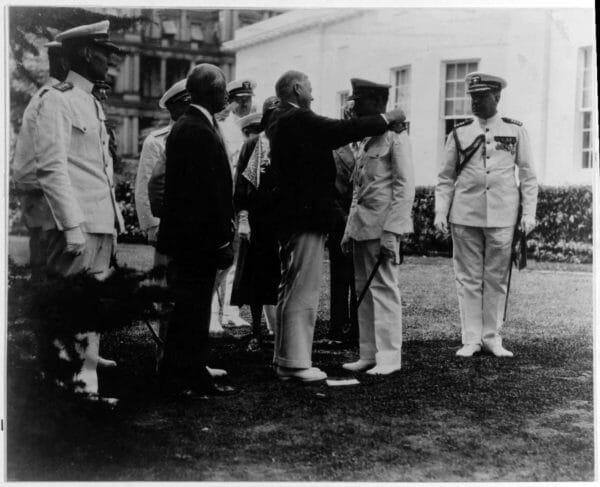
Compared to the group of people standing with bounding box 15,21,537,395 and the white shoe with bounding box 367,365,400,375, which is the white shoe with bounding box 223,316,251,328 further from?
the white shoe with bounding box 367,365,400,375

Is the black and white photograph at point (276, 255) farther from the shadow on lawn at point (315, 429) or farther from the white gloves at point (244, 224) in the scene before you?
the white gloves at point (244, 224)

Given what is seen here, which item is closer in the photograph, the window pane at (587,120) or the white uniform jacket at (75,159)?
the white uniform jacket at (75,159)

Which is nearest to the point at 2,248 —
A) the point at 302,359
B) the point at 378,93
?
the point at 302,359

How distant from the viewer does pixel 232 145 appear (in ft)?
21.0

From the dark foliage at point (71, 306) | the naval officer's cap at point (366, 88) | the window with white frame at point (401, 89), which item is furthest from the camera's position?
the window with white frame at point (401, 89)

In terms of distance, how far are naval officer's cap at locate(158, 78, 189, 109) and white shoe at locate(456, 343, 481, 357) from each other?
2.42 m

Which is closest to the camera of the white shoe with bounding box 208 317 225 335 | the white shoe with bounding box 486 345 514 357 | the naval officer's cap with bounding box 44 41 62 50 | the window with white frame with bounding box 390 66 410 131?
the naval officer's cap with bounding box 44 41 62 50

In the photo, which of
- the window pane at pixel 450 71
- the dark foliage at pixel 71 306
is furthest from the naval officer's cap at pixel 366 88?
the window pane at pixel 450 71

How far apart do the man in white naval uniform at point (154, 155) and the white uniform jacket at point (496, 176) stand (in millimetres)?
1934

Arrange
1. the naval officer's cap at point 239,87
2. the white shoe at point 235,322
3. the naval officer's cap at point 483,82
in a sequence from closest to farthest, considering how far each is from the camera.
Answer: the naval officer's cap at point 483,82, the naval officer's cap at point 239,87, the white shoe at point 235,322

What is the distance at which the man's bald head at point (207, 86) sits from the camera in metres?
4.32

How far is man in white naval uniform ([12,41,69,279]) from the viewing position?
13.3 feet

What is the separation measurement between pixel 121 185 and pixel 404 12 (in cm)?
313

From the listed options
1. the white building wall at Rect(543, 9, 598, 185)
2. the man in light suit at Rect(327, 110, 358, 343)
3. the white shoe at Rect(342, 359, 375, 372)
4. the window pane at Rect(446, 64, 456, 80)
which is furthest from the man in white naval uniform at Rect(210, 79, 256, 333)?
the window pane at Rect(446, 64, 456, 80)
